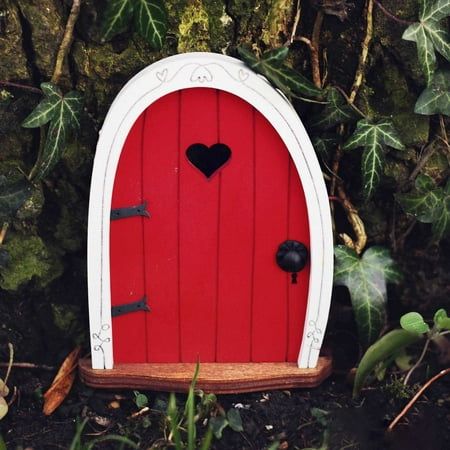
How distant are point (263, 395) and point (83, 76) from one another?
41.9 inches

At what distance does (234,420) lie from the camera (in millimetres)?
2482

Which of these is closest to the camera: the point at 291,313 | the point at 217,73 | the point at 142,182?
the point at 217,73

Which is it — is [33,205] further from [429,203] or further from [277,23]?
[429,203]

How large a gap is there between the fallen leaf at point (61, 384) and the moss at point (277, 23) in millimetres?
1115

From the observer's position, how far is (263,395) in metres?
2.59

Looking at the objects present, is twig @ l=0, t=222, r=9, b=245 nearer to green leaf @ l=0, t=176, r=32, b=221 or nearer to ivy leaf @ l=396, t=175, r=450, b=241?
green leaf @ l=0, t=176, r=32, b=221

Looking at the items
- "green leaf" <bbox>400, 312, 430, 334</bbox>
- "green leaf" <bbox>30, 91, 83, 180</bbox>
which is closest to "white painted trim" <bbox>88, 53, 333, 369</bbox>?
"green leaf" <bbox>30, 91, 83, 180</bbox>

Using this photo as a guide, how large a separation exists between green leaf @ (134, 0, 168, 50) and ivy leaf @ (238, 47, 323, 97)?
210mm

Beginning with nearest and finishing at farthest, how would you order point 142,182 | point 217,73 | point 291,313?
point 217,73 → point 142,182 → point 291,313

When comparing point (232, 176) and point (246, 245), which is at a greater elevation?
point (232, 176)

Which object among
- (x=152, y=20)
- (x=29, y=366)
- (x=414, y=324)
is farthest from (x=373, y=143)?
(x=29, y=366)

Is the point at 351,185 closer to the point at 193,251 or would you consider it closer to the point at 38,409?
the point at 193,251

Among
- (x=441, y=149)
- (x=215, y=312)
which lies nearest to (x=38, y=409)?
(x=215, y=312)

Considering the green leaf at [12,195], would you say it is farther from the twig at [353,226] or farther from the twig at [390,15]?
the twig at [390,15]
